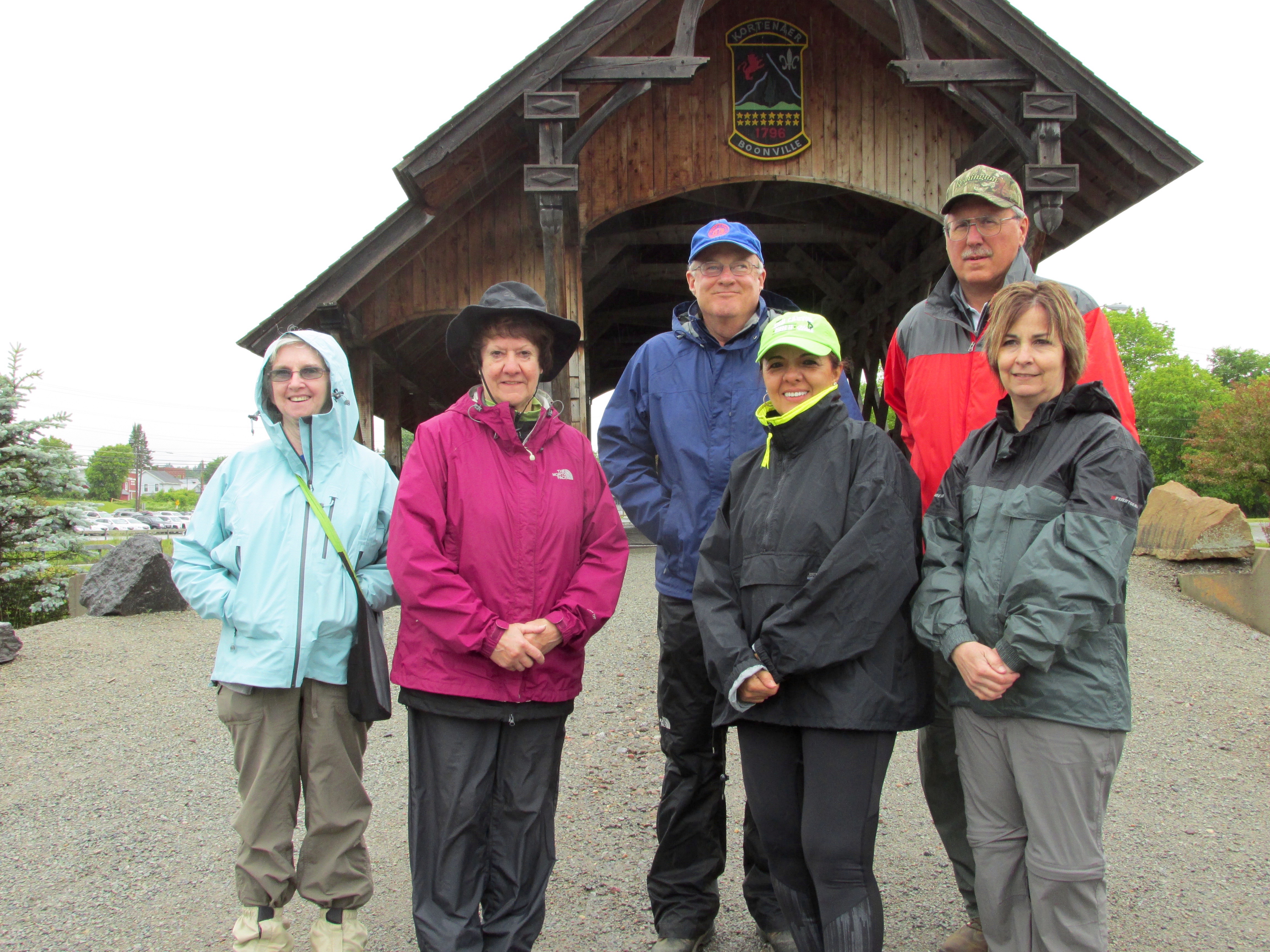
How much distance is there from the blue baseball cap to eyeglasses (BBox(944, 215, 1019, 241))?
64 centimetres

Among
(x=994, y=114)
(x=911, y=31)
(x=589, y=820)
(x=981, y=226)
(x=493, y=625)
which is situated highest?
(x=911, y=31)

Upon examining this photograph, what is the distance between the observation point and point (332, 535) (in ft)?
9.14

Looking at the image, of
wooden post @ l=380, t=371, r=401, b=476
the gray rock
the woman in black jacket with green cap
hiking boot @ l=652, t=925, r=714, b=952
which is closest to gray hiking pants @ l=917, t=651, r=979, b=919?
the woman in black jacket with green cap

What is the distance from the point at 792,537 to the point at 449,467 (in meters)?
1.05

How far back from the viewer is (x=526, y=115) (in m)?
6.89

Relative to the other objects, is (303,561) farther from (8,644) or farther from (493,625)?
(8,644)

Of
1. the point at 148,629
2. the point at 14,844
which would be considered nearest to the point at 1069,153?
the point at 14,844

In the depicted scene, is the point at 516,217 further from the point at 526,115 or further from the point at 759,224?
the point at 759,224

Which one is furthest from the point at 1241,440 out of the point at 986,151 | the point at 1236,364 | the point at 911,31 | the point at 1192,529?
the point at 1236,364

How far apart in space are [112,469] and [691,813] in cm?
12089

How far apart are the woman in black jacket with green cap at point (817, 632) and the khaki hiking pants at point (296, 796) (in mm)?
1208

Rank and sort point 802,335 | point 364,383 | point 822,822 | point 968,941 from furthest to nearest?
point 364,383 → point 968,941 → point 802,335 → point 822,822

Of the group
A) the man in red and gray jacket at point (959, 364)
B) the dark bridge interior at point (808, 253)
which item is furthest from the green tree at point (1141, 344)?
the man in red and gray jacket at point (959, 364)

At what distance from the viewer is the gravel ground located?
3.07 m
